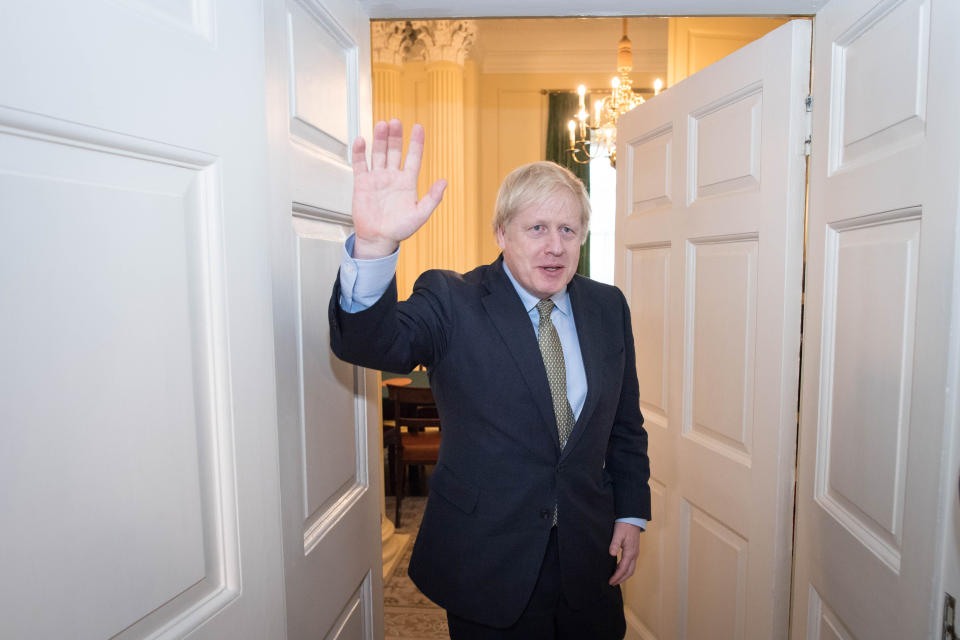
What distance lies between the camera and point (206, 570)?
2.69 ft

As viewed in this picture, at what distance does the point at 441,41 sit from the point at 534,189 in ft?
16.5

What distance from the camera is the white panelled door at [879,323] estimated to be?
0.99 m

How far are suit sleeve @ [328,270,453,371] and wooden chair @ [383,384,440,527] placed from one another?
96.1 inches

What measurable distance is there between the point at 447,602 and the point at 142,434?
3.18 feet

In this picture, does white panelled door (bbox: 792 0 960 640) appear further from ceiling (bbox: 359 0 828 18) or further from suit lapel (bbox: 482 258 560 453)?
suit lapel (bbox: 482 258 560 453)

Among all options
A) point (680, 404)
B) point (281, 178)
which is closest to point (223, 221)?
point (281, 178)

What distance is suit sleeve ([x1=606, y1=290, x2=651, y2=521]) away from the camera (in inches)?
66.3

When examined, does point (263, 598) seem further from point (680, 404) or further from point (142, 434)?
point (680, 404)

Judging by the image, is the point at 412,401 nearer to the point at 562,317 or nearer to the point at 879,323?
the point at 562,317

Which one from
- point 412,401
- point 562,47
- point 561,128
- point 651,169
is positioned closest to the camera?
point 651,169

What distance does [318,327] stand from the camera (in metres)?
1.23

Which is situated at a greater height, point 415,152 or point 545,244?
point 415,152

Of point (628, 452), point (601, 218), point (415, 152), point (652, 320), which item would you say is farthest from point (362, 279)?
point (601, 218)

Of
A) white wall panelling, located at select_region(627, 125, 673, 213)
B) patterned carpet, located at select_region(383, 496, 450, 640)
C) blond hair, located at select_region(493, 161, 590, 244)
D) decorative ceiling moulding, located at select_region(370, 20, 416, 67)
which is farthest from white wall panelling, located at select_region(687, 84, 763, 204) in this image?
decorative ceiling moulding, located at select_region(370, 20, 416, 67)
